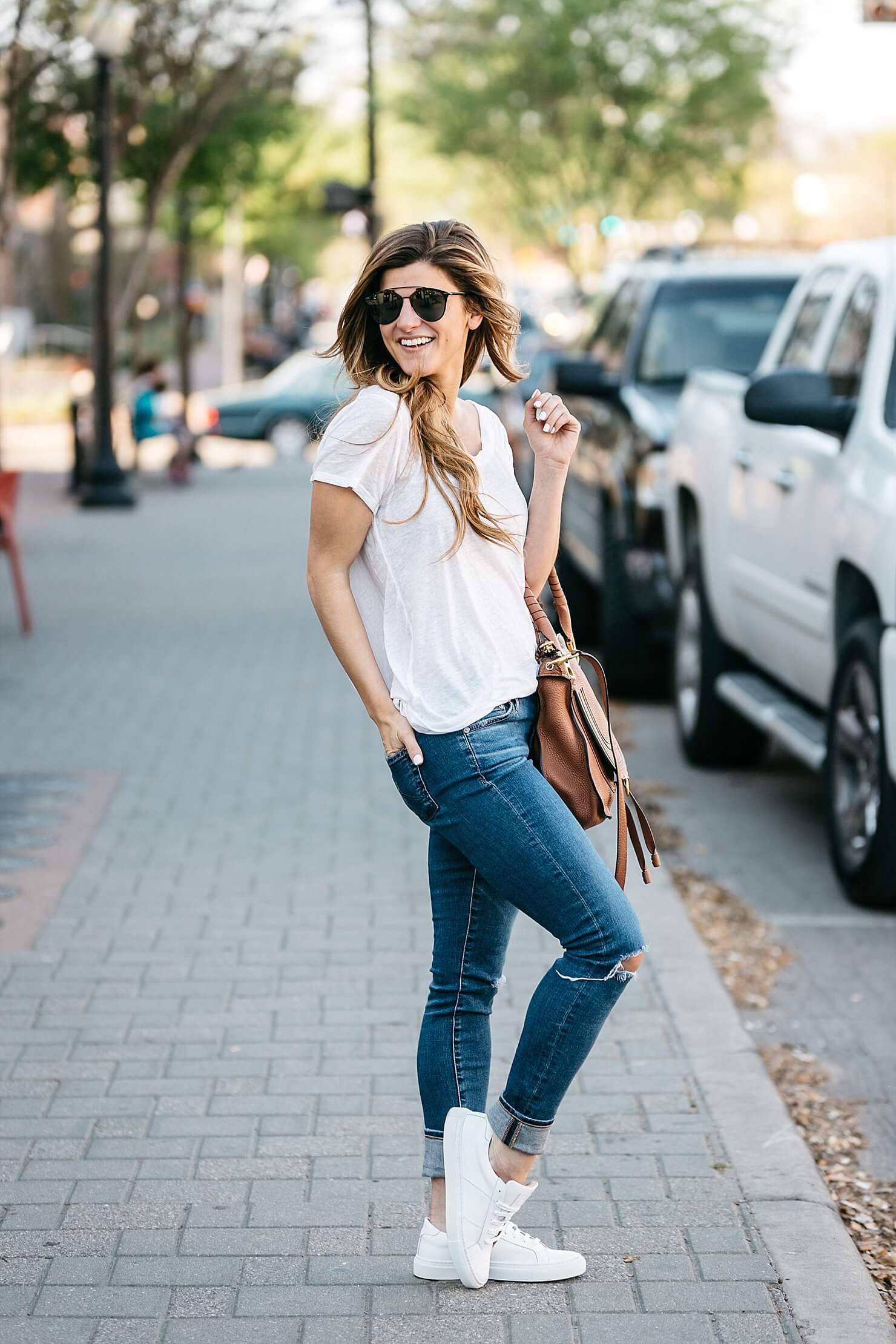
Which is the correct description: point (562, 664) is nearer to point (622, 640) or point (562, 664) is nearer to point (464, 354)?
point (464, 354)

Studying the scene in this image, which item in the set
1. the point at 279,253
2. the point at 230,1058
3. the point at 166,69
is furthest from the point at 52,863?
the point at 279,253

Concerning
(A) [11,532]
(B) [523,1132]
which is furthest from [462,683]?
(A) [11,532]

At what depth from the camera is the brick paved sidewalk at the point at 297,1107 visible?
350 centimetres

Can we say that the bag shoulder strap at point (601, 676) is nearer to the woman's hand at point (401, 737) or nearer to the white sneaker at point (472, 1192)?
the woman's hand at point (401, 737)

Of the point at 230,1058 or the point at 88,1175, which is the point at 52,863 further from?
the point at 88,1175

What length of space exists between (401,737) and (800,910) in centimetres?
341

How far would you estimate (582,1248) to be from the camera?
3746 millimetres

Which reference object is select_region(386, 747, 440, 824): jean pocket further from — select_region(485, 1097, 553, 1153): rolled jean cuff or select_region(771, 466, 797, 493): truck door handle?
select_region(771, 466, 797, 493): truck door handle

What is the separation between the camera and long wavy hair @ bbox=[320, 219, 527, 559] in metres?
3.34

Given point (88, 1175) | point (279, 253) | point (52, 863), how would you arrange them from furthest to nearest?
point (279, 253) → point (52, 863) → point (88, 1175)

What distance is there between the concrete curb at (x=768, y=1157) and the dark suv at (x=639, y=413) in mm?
3824

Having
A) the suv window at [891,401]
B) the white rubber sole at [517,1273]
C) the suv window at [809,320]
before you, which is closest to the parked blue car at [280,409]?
the suv window at [809,320]

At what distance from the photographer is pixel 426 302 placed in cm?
342

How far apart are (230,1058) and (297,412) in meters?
22.1
